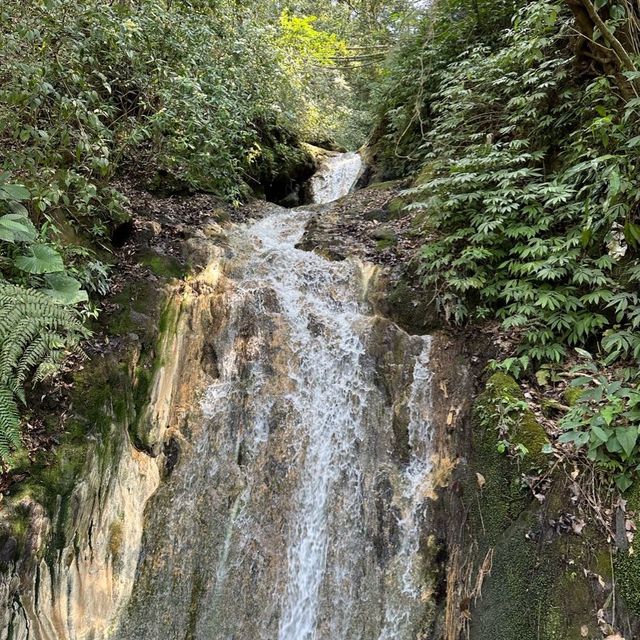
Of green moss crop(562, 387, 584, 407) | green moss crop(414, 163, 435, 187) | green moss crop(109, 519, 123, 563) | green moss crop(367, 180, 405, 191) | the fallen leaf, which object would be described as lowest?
green moss crop(109, 519, 123, 563)

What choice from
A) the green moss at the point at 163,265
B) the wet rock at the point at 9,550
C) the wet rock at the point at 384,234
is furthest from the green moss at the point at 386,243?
the wet rock at the point at 9,550

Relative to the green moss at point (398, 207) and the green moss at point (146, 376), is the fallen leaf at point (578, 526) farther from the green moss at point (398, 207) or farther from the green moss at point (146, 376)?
the green moss at point (398, 207)

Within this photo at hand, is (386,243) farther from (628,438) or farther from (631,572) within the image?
(631,572)

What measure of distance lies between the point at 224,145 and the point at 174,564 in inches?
268

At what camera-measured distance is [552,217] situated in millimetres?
4789

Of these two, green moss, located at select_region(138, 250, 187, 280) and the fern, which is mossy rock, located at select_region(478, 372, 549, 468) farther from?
green moss, located at select_region(138, 250, 187, 280)

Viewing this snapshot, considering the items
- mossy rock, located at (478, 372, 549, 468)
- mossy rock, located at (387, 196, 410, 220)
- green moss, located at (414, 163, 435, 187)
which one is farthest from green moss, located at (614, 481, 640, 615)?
green moss, located at (414, 163, 435, 187)

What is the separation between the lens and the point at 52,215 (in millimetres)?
5410

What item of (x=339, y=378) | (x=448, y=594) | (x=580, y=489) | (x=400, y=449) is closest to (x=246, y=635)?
(x=448, y=594)

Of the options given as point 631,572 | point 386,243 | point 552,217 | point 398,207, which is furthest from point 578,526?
point 398,207

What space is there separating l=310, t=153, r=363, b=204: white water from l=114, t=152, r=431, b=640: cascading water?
7869mm

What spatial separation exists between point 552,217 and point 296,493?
14.3 feet

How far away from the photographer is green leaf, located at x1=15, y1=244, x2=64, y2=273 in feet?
14.5

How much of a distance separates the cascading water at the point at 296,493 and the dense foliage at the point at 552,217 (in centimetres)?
127
